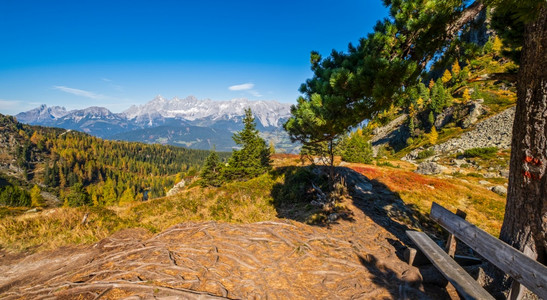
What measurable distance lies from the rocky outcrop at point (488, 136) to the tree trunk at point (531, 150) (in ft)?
207

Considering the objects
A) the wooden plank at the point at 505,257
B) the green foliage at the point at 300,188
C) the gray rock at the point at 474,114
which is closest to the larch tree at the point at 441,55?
the wooden plank at the point at 505,257

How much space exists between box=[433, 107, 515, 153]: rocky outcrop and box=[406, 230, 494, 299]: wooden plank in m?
62.9

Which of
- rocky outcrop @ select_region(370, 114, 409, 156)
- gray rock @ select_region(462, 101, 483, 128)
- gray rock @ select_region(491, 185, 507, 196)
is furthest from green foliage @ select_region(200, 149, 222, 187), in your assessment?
rocky outcrop @ select_region(370, 114, 409, 156)

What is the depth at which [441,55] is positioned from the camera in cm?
573

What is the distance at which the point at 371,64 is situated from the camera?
4.71 meters

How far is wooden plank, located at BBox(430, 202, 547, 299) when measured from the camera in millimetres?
3299

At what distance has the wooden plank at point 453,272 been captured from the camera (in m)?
3.98

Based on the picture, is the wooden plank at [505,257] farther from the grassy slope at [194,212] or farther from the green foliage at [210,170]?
the green foliage at [210,170]

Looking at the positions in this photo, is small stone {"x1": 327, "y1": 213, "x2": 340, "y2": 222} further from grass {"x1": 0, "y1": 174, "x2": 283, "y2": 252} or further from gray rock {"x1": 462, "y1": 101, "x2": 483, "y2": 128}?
gray rock {"x1": 462, "y1": 101, "x2": 483, "y2": 128}

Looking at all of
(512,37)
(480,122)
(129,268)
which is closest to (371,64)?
(512,37)

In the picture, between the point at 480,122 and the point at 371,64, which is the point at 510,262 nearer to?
the point at 371,64

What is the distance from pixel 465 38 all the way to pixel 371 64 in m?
3.14

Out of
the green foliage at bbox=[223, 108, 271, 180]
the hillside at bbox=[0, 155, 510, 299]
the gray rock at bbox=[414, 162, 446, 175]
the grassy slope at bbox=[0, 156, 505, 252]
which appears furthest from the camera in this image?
the gray rock at bbox=[414, 162, 446, 175]

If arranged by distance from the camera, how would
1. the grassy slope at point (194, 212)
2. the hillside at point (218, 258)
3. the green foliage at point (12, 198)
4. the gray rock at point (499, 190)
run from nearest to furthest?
the hillside at point (218, 258)
the grassy slope at point (194, 212)
the gray rock at point (499, 190)
the green foliage at point (12, 198)
